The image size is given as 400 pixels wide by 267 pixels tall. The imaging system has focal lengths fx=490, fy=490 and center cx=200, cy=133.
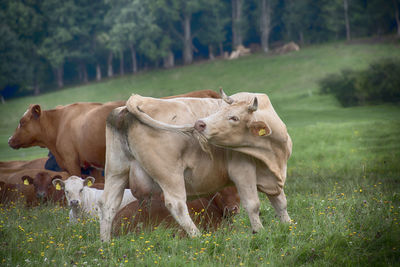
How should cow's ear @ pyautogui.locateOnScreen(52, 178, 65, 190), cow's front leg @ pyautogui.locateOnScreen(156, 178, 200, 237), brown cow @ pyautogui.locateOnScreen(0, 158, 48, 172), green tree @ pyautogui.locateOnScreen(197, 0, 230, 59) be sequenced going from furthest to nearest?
green tree @ pyautogui.locateOnScreen(197, 0, 230, 59) < brown cow @ pyautogui.locateOnScreen(0, 158, 48, 172) < cow's ear @ pyautogui.locateOnScreen(52, 178, 65, 190) < cow's front leg @ pyautogui.locateOnScreen(156, 178, 200, 237)

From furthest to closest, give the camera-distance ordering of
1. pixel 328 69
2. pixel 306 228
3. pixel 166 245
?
1. pixel 328 69
2. pixel 306 228
3. pixel 166 245

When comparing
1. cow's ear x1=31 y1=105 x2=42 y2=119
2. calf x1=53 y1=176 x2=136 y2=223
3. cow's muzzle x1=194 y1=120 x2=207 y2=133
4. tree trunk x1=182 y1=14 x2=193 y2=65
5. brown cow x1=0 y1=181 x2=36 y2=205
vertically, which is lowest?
brown cow x1=0 y1=181 x2=36 y2=205

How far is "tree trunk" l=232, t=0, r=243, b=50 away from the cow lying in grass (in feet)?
150

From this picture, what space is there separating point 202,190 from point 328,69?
3087 cm

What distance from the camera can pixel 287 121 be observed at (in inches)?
933

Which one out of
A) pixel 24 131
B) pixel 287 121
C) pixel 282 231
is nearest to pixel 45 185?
pixel 24 131

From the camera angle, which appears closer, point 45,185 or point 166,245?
point 166,245

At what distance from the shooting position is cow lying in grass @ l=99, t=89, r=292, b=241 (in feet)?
18.7

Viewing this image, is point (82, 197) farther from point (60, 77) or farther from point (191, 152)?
point (60, 77)

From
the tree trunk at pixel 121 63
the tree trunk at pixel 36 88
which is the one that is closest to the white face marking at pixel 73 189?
the tree trunk at pixel 36 88

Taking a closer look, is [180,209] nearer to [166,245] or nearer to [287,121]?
[166,245]

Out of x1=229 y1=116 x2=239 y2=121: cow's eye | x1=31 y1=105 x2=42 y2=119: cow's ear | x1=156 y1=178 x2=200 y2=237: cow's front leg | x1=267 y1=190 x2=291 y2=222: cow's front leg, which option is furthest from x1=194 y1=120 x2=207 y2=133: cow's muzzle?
x1=31 y1=105 x2=42 y2=119: cow's ear

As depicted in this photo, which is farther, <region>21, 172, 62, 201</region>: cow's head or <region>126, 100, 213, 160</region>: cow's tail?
<region>21, 172, 62, 201</region>: cow's head

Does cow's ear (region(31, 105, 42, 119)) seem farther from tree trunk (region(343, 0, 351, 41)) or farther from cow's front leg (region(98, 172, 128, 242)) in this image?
tree trunk (region(343, 0, 351, 41))
